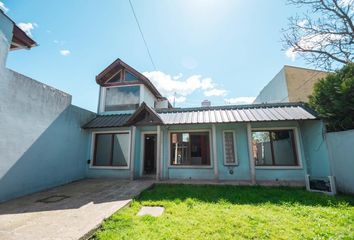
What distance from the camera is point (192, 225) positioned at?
3.73 metres

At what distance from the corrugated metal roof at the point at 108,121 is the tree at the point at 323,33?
1036 centimetres

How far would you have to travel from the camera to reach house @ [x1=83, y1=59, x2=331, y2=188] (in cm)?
760

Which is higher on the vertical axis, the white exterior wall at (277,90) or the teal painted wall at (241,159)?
the white exterior wall at (277,90)

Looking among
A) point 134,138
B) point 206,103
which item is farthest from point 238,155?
point 206,103

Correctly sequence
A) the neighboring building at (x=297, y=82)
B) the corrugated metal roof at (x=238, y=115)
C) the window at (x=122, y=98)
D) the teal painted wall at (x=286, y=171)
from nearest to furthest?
Answer: the corrugated metal roof at (x=238, y=115)
the teal painted wall at (x=286, y=171)
the window at (x=122, y=98)
the neighboring building at (x=297, y=82)

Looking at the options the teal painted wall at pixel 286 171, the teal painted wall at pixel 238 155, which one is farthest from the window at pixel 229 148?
the teal painted wall at pixel 286 171

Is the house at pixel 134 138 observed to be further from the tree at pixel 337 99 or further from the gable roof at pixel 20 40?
the tree at pixel 337 99

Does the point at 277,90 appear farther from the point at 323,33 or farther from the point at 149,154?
the point at 149,154

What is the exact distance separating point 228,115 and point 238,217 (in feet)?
17.0

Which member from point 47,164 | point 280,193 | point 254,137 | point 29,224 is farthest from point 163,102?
point 29,224

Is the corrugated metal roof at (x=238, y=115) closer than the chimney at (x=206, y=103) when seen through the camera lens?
Yes

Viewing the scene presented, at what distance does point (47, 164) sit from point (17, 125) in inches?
81.6

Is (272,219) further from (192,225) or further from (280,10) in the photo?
(280,10)

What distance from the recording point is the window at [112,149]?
9555mm
